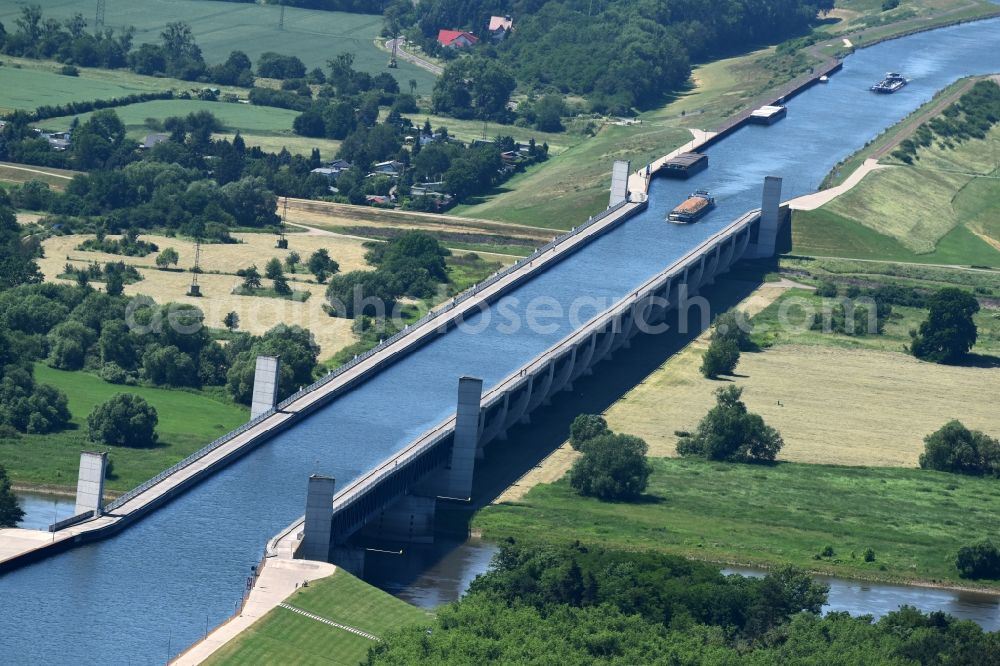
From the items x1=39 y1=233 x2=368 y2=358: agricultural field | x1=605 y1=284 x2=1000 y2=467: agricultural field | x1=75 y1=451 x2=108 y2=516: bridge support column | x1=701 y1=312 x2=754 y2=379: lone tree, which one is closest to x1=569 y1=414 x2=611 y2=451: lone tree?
x1=605 y1=284 x2=1000 y2=467: agricultural field

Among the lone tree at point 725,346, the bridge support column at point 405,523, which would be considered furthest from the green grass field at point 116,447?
the lone tree at point 725,346

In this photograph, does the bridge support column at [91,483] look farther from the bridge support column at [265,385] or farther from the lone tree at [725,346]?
the lone tree at [725,346]

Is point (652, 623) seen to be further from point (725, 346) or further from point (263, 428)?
point (725, 346)

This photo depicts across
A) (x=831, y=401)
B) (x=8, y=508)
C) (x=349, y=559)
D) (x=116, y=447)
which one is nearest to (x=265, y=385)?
(x=116, y=447)

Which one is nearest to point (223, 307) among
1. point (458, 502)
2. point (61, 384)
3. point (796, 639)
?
point (61, 384)

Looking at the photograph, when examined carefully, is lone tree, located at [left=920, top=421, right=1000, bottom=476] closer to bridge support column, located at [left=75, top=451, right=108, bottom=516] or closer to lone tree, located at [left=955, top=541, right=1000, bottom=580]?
lone tree, located at [left=955, top=541, right=1000, bottom=580]
